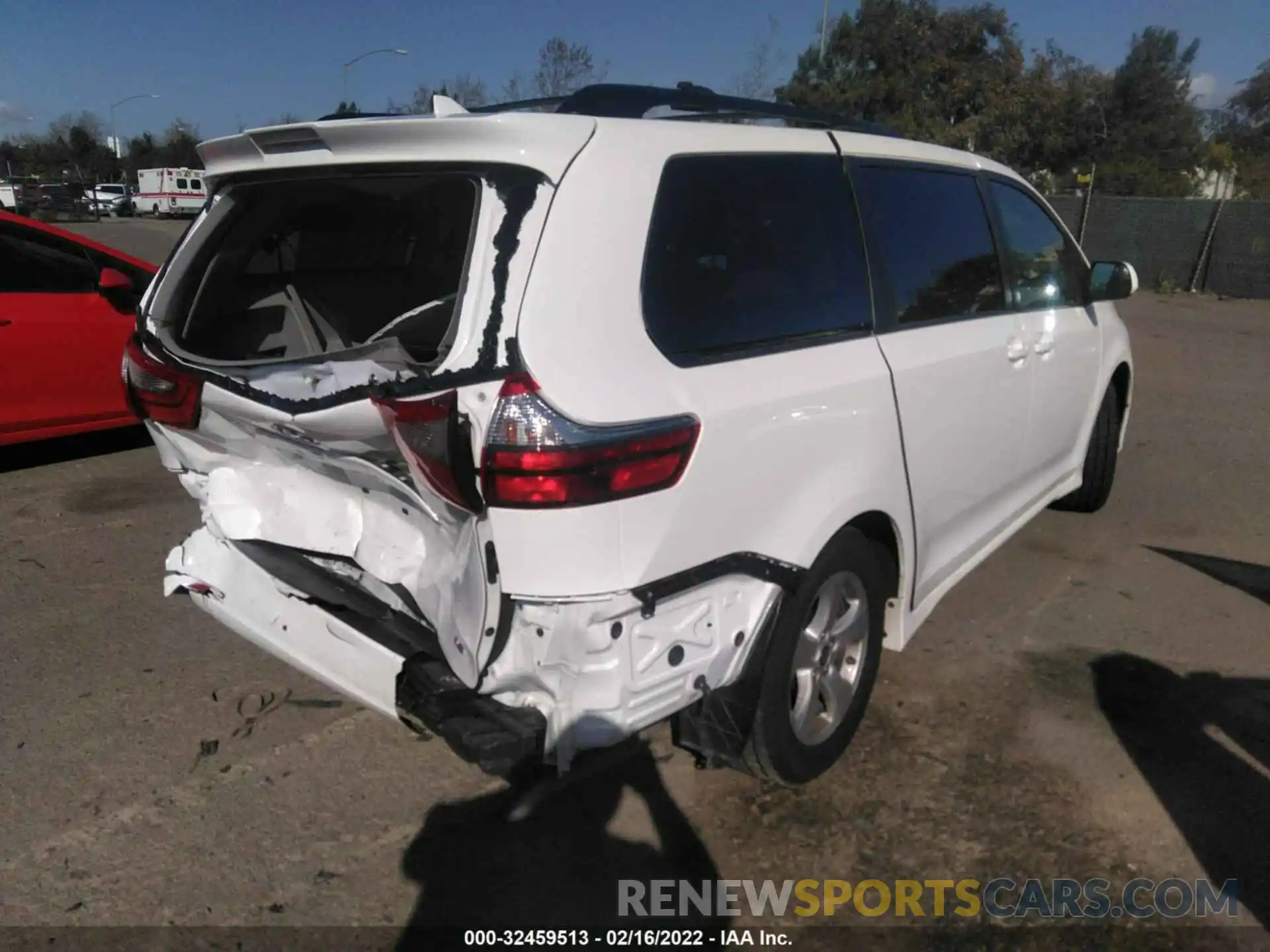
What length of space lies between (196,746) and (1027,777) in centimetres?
261

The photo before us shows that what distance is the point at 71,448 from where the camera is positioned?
255 inches

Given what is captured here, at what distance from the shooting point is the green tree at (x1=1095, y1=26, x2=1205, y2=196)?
39.4 metres

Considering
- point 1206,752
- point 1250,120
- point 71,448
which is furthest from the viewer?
point 1250,120

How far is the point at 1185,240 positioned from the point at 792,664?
774 inches

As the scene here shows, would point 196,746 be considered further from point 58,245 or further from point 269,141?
point 58,245

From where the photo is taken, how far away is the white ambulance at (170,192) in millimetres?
48438

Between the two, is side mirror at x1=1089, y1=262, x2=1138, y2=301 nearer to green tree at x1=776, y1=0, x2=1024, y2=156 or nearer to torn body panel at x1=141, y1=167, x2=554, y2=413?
torn body panel at x1=141, y1=167, x2=554, y2=413

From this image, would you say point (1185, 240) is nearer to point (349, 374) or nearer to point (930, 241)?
point (930, 241)

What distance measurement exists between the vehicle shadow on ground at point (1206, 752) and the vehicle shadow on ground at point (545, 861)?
1.40 m

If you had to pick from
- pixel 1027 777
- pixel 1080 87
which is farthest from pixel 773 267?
pixel 1080 87

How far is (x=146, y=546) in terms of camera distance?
15.5 feet

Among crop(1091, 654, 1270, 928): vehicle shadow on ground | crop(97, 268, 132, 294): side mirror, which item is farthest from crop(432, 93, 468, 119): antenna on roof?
crop(1091, 654, 1270, 928): vehicle shadow on ground

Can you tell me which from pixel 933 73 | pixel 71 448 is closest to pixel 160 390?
pixel 71 448

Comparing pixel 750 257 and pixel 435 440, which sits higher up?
pixel 750 257
